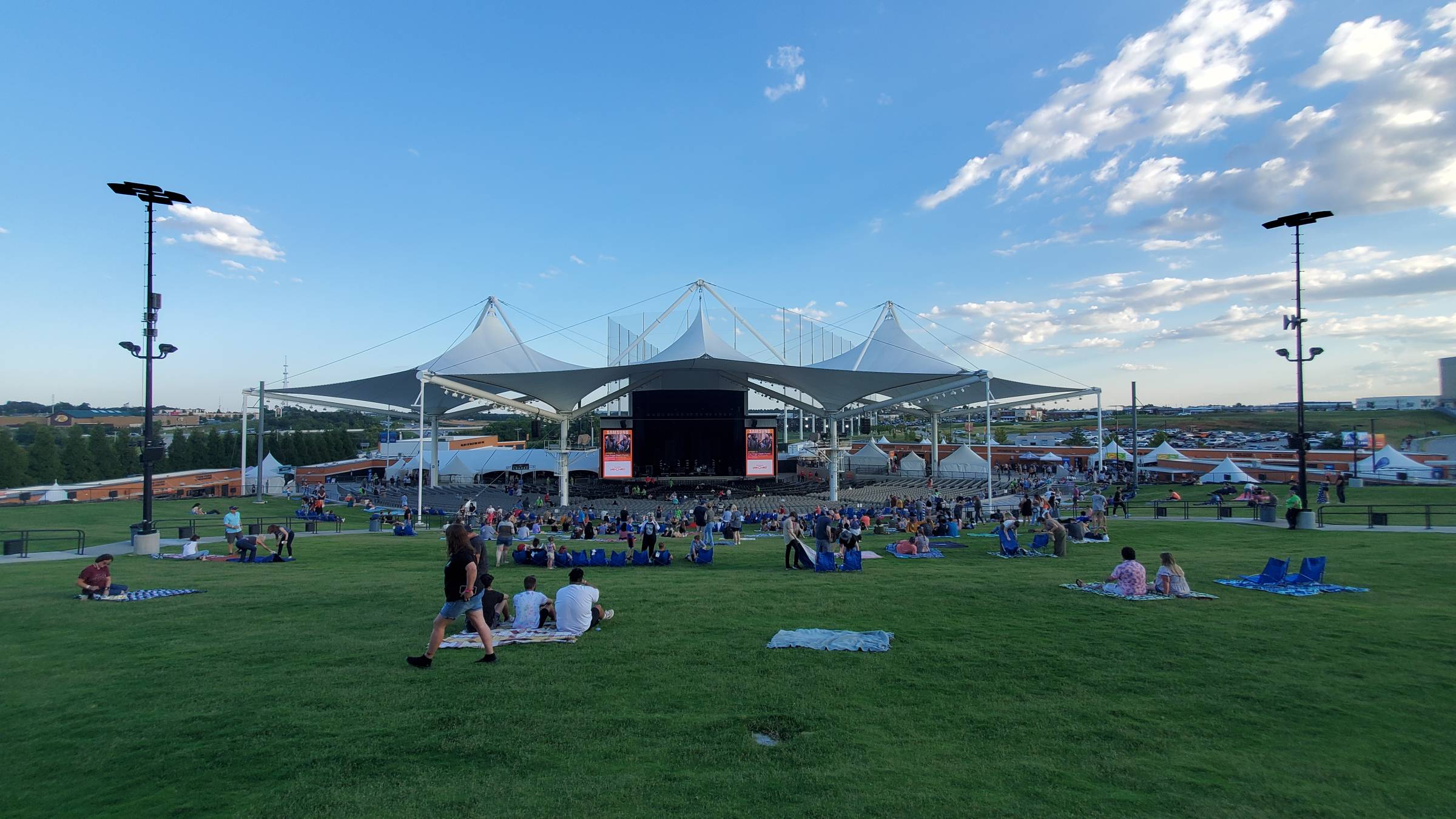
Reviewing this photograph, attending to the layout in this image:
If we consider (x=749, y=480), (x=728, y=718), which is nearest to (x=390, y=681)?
(x=728, y=718)

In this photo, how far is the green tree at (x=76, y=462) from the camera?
39.9 meters

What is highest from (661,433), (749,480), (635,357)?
(635,357)

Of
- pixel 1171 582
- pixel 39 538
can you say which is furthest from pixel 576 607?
pixel 39 538

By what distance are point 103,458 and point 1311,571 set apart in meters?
56.6

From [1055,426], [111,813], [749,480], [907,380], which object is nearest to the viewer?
[111,813]

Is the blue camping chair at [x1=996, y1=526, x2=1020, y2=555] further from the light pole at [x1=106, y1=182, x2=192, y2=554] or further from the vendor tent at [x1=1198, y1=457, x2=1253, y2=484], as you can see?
the vendor tent at [x1=1198, y1=457, x2=1253, y2=484]

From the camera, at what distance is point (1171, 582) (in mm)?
9047

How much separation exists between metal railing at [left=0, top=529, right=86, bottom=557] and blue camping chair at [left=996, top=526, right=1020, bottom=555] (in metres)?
19.0

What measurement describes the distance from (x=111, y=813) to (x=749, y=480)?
4252 centimetres

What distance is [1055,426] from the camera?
11469 cm

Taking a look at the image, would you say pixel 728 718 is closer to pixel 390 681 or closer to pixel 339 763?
pixel 339 763

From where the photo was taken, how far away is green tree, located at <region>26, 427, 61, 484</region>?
38.0m

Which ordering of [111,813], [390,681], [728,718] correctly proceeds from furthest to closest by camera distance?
[390,681] < [728,718] < [111,813]

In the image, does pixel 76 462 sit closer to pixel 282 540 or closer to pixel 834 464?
pixel 282 540
